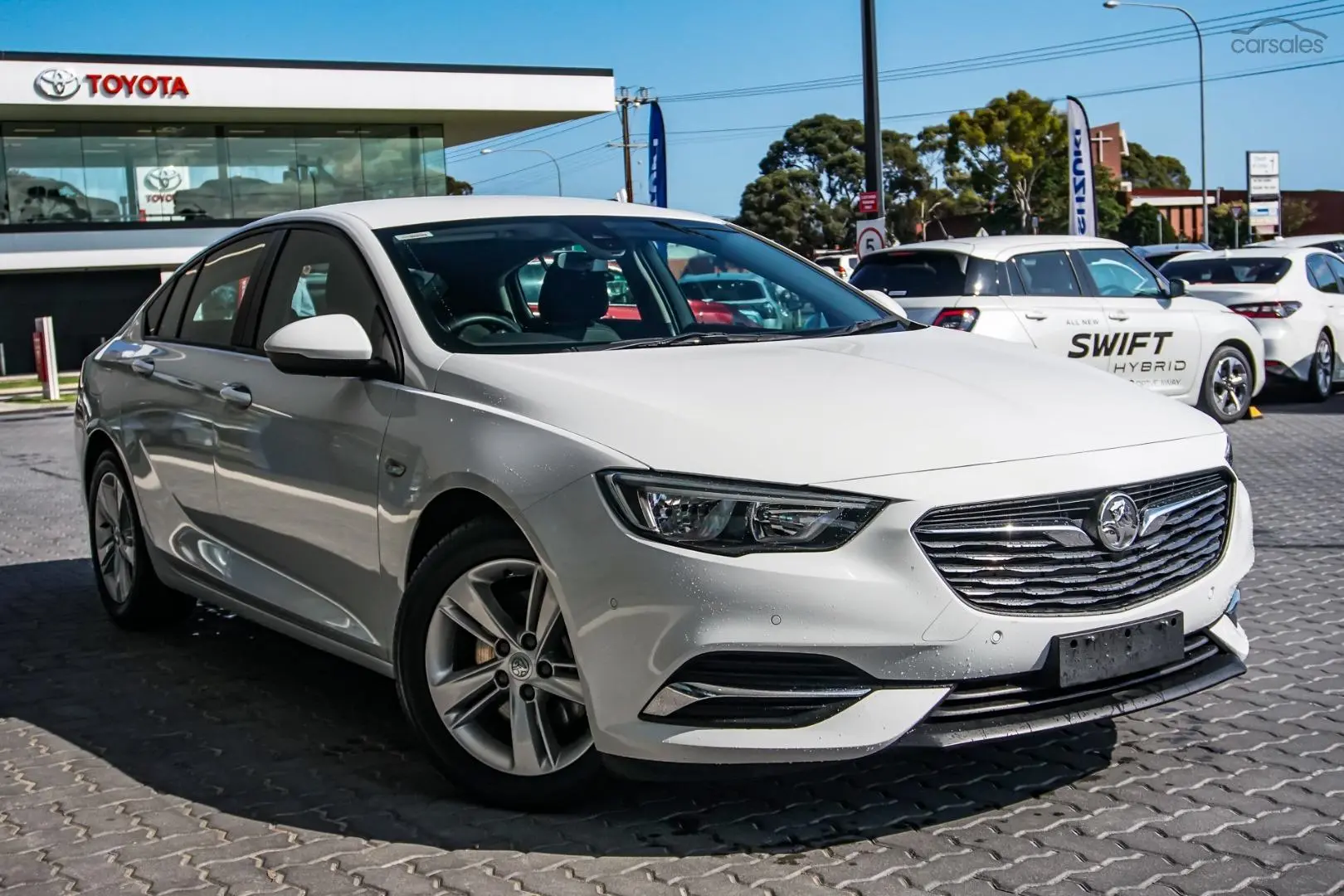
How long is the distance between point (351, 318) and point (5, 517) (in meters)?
6.62

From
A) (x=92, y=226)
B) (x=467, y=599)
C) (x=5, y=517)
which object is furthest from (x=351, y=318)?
(x=92, y=226)

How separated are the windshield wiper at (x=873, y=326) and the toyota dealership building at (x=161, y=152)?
33.4m

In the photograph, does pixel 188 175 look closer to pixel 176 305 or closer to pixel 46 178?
pixel 46 178

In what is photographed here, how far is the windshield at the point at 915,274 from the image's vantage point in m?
12.0

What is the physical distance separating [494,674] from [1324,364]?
13781 mm

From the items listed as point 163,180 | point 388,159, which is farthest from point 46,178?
point 388,159

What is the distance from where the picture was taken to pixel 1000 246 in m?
12.2

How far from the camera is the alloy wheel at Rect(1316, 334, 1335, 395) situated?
610 inches

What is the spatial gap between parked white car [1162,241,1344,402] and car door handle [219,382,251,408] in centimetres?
1199

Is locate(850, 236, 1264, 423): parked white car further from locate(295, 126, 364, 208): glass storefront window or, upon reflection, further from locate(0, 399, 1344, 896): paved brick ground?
locate(295, 126, 364, 208): glass storefront window

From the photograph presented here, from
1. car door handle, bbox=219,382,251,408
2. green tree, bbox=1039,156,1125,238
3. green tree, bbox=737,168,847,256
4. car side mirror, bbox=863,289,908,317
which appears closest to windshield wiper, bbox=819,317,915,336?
car side mirror, bbox=863,289,908,317

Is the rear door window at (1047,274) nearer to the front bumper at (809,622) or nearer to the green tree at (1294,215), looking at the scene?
the front bumper at (809,622)

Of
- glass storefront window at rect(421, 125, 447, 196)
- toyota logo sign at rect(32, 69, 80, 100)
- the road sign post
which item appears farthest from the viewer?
glass storefront window at rect(421, 125, 447, 196)

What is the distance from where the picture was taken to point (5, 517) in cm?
998
